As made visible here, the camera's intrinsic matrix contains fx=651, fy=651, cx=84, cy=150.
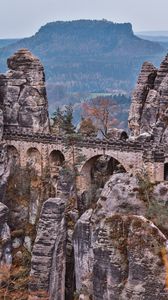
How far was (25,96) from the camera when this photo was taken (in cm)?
5200

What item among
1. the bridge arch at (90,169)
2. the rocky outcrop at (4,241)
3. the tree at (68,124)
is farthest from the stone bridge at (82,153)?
the rocky outcrop at (4,241)

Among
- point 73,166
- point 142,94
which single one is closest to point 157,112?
point 142,94

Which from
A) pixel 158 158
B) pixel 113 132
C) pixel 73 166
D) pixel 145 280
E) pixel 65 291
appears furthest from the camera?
pixel 113 132

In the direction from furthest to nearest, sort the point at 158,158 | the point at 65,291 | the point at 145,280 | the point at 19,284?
the point at 158,158
the point at 65,291
the point at 19,284
the point at 145,280

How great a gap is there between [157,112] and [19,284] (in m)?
18.0

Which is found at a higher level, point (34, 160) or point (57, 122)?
point (57, 122)

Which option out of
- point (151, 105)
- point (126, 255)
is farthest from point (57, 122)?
point (126, 255)

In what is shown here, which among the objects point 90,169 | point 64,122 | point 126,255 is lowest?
point 126,255

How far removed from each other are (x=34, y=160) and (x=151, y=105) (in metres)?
9.88

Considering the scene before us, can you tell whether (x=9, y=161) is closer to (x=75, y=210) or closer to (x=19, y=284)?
(x=75, y=210)

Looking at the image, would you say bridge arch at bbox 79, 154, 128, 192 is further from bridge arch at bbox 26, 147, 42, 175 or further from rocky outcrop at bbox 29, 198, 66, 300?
rocky outcrop at bbox 29, 198, 66, 300

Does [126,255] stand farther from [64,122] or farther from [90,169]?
[64,122]

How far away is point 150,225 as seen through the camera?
25.0 m

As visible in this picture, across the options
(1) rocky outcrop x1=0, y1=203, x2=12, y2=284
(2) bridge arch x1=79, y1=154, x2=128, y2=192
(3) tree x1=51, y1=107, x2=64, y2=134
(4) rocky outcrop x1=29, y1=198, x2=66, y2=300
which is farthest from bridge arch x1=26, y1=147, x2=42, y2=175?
(4) rocky outcrop x1=29, y1=198, x2=66, y2=300
